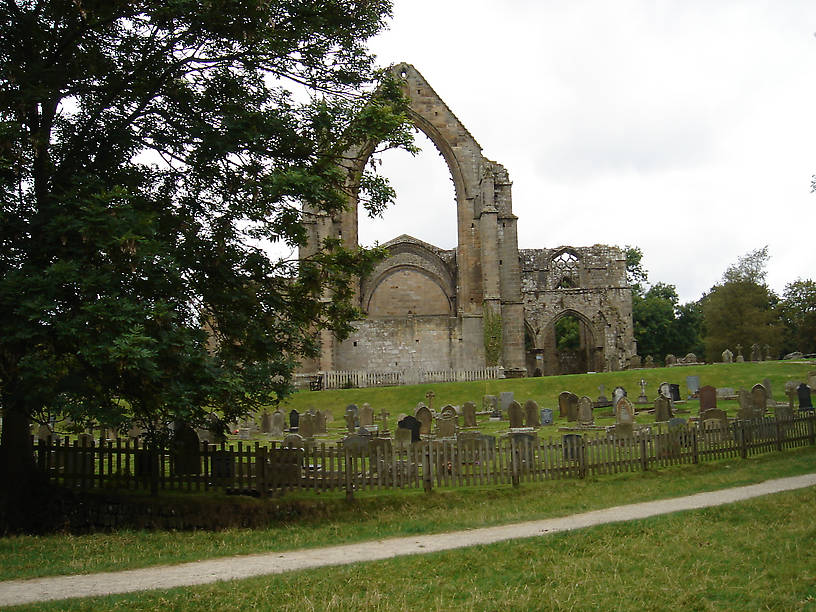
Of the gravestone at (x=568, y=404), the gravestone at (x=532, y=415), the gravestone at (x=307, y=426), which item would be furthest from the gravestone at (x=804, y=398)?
the gravestone at (x=307, y=426)

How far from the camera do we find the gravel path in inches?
248

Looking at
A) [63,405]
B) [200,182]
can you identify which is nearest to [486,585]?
[63,405]

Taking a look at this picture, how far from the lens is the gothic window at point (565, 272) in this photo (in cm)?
4619

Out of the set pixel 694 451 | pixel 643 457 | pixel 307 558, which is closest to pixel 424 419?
pixel 643 457

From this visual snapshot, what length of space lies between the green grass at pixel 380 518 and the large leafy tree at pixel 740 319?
118 feet

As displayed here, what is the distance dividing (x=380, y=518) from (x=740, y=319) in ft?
142

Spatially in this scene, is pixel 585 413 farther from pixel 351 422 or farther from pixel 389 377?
pixel 389 377

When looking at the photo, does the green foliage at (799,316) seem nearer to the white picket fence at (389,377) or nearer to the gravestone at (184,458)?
the white picket fence at (389,377)

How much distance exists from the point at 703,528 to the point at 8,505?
30.1 feet

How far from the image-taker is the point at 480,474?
36.8 feet

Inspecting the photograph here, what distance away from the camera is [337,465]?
37.4 ft

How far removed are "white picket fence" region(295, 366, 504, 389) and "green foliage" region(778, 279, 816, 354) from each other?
2166 cm

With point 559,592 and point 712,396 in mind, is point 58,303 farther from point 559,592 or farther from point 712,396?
point 712,396

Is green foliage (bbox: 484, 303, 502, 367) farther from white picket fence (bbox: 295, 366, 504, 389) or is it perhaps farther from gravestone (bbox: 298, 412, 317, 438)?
gravestone (bbox: 298, 412, 317, 438)
